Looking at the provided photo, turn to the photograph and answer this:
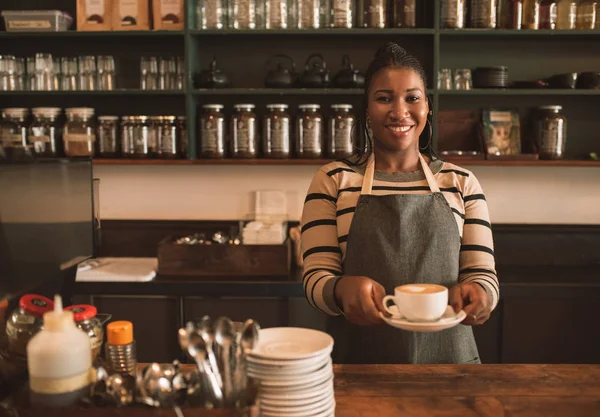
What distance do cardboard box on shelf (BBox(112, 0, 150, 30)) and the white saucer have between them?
6.82 ft

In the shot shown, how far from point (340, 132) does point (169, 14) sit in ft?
2.98

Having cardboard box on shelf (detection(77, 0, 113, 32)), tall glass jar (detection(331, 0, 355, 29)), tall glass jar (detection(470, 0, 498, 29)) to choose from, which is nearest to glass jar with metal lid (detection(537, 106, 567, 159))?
tall glass jar (detection(470, 0, 498, 29))

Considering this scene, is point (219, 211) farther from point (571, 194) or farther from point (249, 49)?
point (571, 194)

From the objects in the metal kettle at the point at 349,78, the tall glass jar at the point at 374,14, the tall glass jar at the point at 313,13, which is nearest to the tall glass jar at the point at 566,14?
the tall glass jar at the point at 374,14

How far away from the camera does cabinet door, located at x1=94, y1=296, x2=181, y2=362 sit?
103 inches

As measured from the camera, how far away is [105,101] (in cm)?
319

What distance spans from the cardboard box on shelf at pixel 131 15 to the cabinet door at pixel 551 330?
1.93 metres

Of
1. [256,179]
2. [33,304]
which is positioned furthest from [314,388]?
[256,179]

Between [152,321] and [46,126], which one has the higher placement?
[46,126]

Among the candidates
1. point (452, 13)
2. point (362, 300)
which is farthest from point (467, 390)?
point (452, 13)

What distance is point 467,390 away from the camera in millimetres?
1276

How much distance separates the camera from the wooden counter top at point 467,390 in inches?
46.8

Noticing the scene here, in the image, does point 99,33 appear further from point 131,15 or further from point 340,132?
point 340,132

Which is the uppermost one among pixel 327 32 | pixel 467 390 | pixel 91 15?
pixel 91 15
